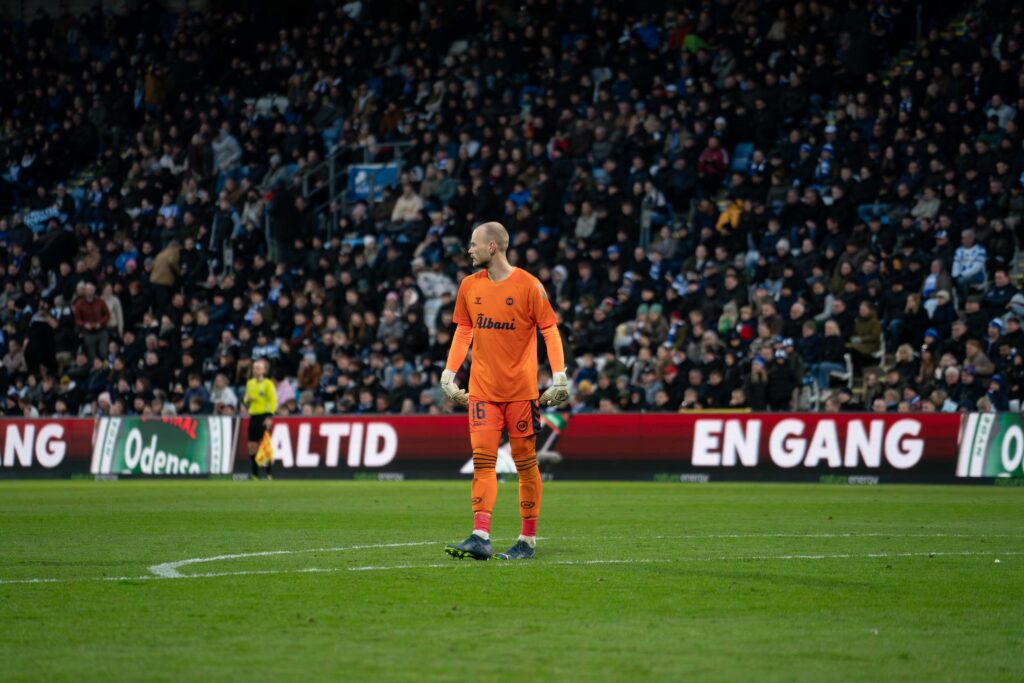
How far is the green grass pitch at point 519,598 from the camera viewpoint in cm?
682

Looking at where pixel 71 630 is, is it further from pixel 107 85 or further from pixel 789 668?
pixel 107 85

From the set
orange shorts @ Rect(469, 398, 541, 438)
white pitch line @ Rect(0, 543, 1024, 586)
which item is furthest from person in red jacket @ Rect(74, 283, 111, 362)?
orange shorts @ Rect(469, 398, 541, 438)

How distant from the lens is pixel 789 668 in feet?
22.0

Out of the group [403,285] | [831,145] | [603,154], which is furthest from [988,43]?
[403,285]

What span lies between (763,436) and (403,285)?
9.33 meters

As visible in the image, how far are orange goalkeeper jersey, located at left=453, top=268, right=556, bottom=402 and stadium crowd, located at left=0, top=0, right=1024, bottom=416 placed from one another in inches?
580

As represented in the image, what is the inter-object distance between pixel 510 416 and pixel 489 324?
2.33 ft

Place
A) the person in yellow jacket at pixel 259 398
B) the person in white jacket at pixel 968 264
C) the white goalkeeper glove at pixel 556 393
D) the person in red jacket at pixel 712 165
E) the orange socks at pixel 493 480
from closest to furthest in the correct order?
the white goalkeeper glove at pixel 556 393, the orange socks at pixel 493 480, the person in white jacket at pixel 968 264, the person in yellow jacket at pixel 259 398, the person in red jacket at pixel 712 165

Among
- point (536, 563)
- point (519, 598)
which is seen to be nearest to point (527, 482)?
point (536, 563)

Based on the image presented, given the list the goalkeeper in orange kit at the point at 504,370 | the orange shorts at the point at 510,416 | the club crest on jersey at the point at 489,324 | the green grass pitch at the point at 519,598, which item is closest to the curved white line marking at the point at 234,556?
the green grass pitch at the point at 519,598

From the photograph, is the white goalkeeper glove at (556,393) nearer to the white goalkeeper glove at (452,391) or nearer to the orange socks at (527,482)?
the orange socks at (527,482)

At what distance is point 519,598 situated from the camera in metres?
9.02

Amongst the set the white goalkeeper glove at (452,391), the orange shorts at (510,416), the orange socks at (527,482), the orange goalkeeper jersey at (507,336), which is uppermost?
the orange goalkeeper jersey at (507,336)

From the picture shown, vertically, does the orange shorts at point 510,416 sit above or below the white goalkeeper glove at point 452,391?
below
